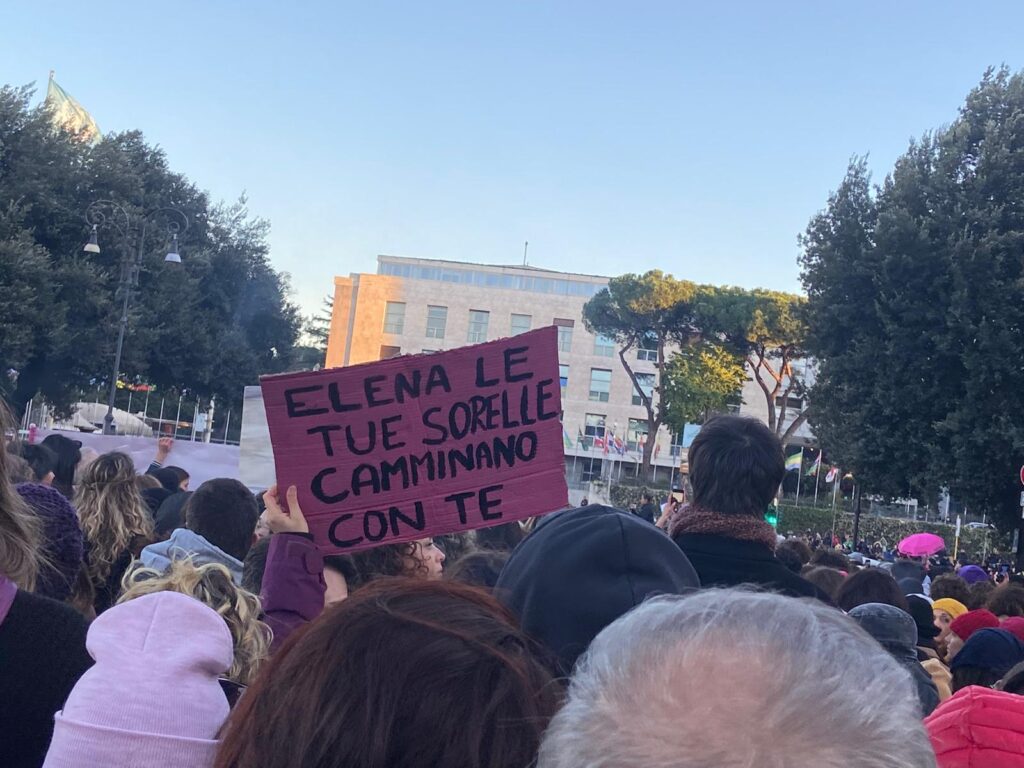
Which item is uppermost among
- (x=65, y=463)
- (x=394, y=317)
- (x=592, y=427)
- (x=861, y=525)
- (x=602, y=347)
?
(x=394, y=317)

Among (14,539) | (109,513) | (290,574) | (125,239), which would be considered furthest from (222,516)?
(125,239)

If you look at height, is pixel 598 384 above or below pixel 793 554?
above

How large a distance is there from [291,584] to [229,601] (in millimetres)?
Answer: 335

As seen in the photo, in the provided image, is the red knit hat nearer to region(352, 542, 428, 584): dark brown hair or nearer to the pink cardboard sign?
the pink cardboard sign

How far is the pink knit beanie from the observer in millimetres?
1697

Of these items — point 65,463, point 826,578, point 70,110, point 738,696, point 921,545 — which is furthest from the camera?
point 70,110

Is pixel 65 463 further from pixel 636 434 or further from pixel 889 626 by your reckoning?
pixel 636 434

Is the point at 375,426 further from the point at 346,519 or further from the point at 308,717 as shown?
the point at 308,717

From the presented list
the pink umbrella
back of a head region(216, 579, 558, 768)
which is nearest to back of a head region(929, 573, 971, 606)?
back of a head region(216, 579, 558, 768)

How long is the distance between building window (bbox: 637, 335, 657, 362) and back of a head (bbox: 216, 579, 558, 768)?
49253mm

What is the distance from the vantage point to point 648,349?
5338 cm

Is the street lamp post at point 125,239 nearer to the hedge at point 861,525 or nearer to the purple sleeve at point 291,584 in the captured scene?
the purple sleeve at point 291,584

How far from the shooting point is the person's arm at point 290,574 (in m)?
2.90

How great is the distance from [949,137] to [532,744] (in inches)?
807
